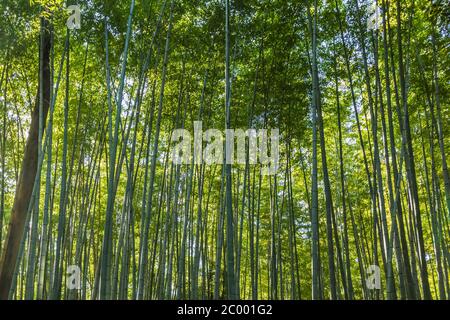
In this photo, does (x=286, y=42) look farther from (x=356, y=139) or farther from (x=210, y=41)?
(x=356, y=139)

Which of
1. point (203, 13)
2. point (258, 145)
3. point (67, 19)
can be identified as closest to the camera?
point (67, 19)

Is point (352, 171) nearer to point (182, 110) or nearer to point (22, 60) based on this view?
point (182, 110)

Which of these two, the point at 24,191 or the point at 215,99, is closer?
the point at 24,191

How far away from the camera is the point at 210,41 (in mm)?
5750

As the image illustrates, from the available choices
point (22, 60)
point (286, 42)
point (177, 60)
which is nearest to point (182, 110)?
point (177, 60)

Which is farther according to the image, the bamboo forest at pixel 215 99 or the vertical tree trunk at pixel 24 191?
the vertical tree trunk at pixel 24 191

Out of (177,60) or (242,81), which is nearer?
(177,60)

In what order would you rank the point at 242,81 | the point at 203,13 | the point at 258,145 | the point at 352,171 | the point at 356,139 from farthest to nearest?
the point at 352,171 → the point at 356,139 → the point at 258,145 → the point at 242,81 → the point at 203,13

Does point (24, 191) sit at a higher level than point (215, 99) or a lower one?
lower

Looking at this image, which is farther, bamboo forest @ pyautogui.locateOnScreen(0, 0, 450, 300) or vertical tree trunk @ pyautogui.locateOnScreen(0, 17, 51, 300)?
vertical tree trunk @ pyautogui.locateOnScreen(0, 17, 51, 300)
